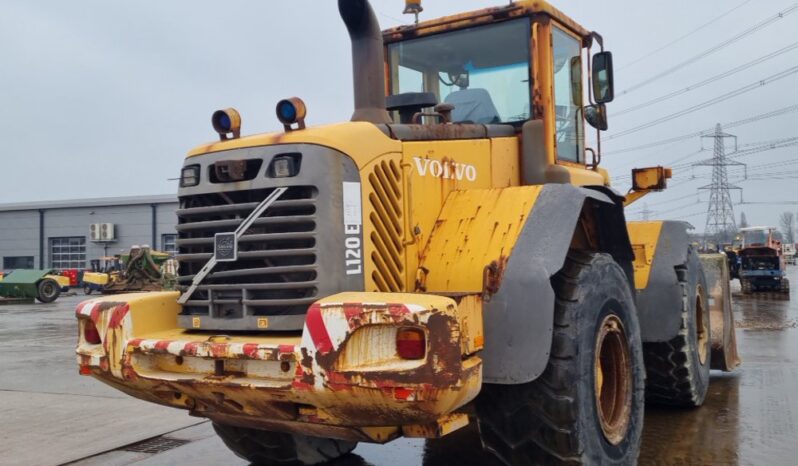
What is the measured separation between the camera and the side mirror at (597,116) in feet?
18.0

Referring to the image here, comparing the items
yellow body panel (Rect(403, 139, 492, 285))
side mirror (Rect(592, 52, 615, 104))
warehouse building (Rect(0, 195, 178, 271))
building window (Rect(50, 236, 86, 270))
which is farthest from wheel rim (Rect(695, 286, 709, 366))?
building window (Rect(50, 236, 86, 270))

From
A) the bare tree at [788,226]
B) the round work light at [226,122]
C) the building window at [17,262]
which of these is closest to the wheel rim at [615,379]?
the round work light at [226,122]

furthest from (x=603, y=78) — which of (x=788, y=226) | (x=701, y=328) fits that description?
(x=788, y=226)

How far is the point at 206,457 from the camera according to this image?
5.44 metres

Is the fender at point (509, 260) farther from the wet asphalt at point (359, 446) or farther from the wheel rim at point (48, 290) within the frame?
the wheel rim at point (48, 290)

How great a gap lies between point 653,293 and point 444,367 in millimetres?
3281

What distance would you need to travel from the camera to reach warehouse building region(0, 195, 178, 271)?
4919 cm

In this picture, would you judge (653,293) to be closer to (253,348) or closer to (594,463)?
(594,463)

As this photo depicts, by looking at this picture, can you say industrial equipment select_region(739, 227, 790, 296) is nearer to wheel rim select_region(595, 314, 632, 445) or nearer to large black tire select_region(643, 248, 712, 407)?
large black tire select_region(643, 248, 712, 407)

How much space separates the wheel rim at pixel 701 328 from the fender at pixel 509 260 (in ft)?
9.66

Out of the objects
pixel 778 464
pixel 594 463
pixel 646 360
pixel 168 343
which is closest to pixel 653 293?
pixel 646 360

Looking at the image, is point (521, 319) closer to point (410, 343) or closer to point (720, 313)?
point (410, 343)

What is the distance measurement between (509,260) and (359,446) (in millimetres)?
2718

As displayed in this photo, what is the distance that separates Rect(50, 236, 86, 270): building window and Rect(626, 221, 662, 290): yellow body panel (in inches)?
2012
